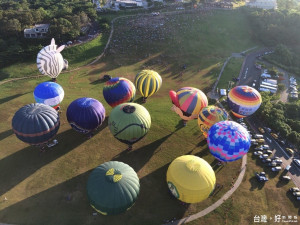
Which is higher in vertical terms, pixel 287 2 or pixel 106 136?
pixel 287 2

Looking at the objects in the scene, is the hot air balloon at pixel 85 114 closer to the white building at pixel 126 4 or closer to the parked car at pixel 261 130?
the parked car at pixel 261 130

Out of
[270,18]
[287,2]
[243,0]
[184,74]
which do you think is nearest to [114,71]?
[184,74]

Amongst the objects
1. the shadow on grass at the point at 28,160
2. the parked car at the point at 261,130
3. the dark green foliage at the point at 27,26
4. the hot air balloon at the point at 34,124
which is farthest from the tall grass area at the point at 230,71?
the dark green foliage at the point at 27,26

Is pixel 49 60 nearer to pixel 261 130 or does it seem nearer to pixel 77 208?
pixel 77 208

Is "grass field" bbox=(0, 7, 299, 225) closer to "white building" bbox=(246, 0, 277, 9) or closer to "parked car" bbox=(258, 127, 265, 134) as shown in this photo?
"parked car" bbox=(258, 127, 265, 134)

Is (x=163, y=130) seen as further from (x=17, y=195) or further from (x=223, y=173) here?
(x=17, y=195)
